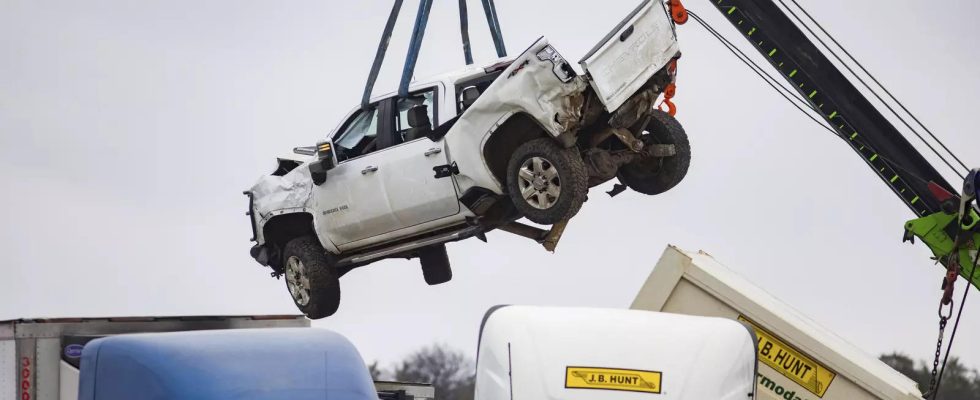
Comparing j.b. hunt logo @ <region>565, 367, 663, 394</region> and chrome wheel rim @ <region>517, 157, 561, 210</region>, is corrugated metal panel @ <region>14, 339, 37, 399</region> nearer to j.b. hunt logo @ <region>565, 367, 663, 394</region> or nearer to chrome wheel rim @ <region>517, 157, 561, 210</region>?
j.b. hunt logo @ <region>565, 367, 663, 394</region>

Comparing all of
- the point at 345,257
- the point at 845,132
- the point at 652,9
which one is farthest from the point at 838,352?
the point at 345,257

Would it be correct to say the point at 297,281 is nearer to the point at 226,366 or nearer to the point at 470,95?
the point at 470,95

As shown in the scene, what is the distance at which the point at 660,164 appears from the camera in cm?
1476

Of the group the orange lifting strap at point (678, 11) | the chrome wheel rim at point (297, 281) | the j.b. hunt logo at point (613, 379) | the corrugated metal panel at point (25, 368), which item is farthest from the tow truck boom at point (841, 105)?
the corrugated metal panel at point (25, 368)

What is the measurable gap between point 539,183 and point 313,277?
3.40 metres

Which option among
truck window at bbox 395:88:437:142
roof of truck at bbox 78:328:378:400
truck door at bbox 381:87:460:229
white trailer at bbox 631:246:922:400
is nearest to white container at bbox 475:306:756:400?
roof of truck at bbox 78:328:378:400

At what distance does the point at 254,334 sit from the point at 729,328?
3.00m

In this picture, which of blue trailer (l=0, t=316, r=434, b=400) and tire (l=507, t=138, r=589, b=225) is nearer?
blue trailer (l=0, t=316, r=434, b=400)

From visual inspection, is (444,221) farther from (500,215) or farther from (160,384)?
(160,384)

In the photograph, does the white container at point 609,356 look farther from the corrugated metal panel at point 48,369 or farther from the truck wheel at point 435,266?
the truck wheel at point 435,266

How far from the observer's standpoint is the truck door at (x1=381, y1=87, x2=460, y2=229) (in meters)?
14.6

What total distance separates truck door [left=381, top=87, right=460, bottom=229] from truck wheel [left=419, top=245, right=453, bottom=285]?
1.23 meters

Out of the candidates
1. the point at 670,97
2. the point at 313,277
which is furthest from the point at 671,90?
the point at 313,277

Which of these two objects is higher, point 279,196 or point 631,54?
point 631,54
